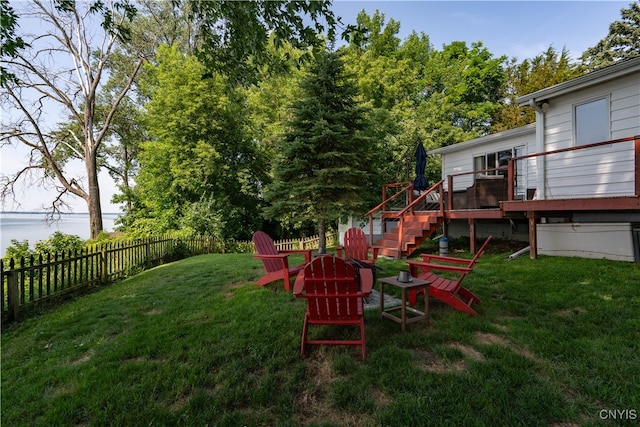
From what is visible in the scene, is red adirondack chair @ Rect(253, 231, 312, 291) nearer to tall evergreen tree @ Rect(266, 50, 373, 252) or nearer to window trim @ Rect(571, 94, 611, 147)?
tall evergreen tree @ Rect(266, 50, 373, 252)

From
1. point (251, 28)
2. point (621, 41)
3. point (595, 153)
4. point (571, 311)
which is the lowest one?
point (571, 311)

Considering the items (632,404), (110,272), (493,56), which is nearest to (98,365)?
(632,404)

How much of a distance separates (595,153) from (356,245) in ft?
20.1

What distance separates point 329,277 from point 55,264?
218 inches

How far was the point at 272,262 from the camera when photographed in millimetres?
5488

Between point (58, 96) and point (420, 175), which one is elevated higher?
point (58, 96)

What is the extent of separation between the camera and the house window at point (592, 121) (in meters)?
6.93

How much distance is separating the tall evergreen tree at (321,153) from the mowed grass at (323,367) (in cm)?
568

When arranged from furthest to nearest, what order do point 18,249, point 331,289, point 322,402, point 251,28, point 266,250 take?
1. point 18,249
2. point 266,250
3. point 251,28
4. point 331,289
5. point 322,402

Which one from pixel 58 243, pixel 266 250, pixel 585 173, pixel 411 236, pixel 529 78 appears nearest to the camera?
pixel 266 250

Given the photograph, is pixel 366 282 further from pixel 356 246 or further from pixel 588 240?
pixel 588 240

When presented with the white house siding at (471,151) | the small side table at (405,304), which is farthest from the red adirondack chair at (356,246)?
the white house siding at (471,151)

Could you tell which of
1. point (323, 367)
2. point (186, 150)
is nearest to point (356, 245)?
point (323, 367)

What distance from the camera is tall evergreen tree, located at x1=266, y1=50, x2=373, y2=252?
9.62 m
